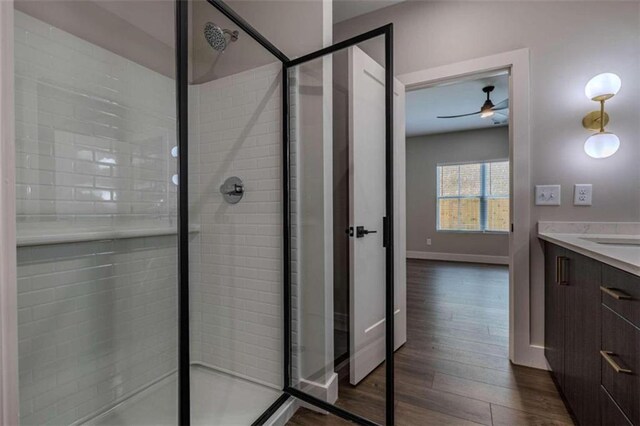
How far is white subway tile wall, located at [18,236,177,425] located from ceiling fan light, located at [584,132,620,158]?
2.54 metres

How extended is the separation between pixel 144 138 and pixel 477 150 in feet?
19.7

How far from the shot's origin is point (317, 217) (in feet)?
5.81

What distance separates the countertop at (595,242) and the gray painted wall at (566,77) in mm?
70

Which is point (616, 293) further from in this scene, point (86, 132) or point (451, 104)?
point (451, 104)

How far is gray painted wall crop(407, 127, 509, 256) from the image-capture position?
19.0 feet

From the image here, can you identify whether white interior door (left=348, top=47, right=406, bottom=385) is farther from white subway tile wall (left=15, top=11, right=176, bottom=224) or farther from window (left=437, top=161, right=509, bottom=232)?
window (left=437, top=161, right=509, bottom=232)

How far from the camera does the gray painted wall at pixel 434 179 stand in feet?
19.0

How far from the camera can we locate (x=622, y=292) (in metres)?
1.04

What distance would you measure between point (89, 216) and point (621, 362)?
6.79ft

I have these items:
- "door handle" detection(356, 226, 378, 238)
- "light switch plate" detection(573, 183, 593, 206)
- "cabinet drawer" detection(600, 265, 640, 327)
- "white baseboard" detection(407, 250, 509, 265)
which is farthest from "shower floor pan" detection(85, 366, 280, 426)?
"white baseboard" detection(407, 250, 509, 265)

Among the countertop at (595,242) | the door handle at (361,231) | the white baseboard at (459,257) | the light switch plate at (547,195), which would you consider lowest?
the white baseboard at (459,257)

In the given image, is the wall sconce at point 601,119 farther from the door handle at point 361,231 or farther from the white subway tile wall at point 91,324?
the white subway tile wall at point 91,324

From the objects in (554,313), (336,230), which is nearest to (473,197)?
(554,313)

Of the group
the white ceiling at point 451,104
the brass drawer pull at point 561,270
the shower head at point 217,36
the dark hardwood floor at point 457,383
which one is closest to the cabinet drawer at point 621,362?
the brass drawer pull at point 561,270
